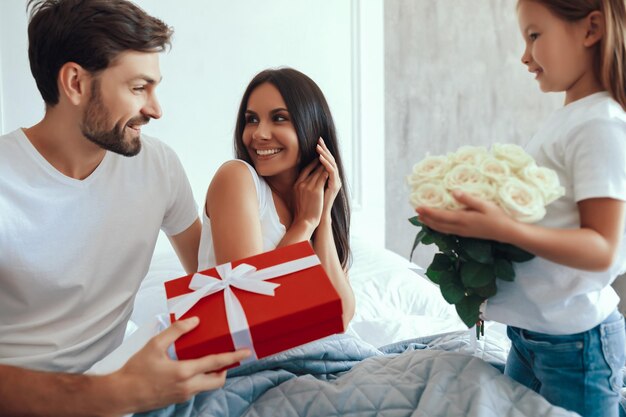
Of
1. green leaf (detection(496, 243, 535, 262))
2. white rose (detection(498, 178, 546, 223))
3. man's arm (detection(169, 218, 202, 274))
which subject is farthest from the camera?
man's arm (detection(169, 218, 202, 274))

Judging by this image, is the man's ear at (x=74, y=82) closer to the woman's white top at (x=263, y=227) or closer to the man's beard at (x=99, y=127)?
the man's beard at (x=99, y=127)

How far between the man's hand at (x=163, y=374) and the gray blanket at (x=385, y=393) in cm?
5

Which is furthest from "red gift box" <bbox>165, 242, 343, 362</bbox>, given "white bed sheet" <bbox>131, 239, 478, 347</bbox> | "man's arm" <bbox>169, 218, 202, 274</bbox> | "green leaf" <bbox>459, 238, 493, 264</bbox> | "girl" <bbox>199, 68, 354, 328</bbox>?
"white bed sheet" <bbox>131, 239, 478, 347</bbox>

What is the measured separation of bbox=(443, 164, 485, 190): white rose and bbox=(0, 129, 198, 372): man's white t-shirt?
0.79 metres

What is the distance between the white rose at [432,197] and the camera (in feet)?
2.98

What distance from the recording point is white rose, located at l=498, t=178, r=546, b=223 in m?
0.87

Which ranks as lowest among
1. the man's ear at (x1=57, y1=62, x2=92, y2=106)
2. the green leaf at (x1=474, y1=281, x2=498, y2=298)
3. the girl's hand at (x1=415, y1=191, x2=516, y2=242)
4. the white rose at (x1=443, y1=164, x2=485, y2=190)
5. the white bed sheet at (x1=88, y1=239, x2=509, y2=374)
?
the white bed sheet at (x1=88, y1=239, x2=509, y2=374)

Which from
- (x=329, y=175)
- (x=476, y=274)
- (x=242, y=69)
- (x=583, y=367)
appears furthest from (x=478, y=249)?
(x=242, y=69)

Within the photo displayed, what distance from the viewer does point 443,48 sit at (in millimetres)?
3156

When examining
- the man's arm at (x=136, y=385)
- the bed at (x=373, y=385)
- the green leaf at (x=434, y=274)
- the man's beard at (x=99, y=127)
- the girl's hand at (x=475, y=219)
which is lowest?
the bed at (x=373, y=385)

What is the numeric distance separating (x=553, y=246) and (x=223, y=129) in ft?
5.76

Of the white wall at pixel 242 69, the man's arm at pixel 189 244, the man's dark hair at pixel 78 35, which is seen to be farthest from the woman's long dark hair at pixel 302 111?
the white wall at pixel 242 69

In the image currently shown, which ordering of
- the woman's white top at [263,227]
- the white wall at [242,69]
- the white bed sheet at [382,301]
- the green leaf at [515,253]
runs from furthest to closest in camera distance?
the white wall at [242,69] → the white bed sheet at [382,301] → the woman's white top at [263,227] → the green leaf at [515,253]

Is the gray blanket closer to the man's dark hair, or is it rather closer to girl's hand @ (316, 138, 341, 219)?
girl's hand @ (316, 138, 341, 219)
